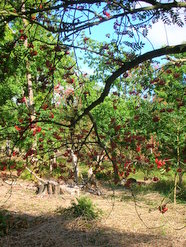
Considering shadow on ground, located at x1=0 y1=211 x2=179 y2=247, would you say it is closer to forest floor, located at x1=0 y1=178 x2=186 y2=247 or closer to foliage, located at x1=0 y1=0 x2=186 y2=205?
forest floor, located at x1=0 y1=178 x2=186 y2=247

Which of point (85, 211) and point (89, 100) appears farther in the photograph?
point (89, 100)

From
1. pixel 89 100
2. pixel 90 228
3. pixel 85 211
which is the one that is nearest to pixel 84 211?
pixel 85 211

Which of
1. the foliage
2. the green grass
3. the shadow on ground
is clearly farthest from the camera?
the green grass

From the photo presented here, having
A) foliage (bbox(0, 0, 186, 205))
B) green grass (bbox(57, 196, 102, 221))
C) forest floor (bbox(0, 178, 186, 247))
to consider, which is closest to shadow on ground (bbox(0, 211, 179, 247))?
forest floor (bbox(0, 178, 186, 247))

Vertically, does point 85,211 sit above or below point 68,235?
above

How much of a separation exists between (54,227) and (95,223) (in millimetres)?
803

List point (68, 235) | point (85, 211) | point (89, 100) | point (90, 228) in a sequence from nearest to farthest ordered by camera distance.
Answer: point (68, 235), point (90, 228), point (85, 211), point (89, 100)

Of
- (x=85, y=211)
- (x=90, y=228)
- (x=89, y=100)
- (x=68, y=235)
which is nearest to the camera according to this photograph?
(x=68, y=235)

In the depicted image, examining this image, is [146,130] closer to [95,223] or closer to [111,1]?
[95,223]

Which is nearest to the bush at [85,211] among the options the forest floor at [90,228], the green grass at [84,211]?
the green grass at [84,211]

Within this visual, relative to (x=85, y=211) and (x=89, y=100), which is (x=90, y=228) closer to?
(x=85, y=211)

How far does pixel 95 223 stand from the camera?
514 cm

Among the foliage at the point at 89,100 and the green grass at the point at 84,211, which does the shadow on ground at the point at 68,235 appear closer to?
the green grass at the point at 84,211

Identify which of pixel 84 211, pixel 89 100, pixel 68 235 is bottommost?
pixel 68 235
